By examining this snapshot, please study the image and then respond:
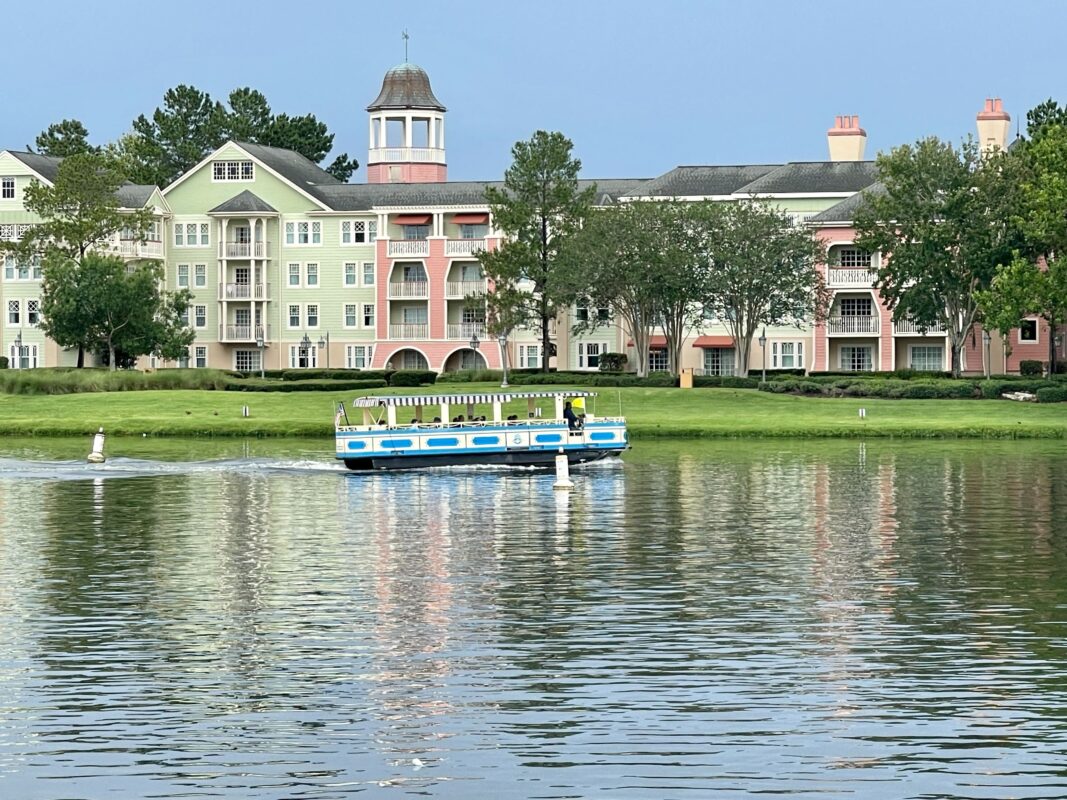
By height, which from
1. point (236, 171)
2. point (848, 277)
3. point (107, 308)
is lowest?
point (107, 308)

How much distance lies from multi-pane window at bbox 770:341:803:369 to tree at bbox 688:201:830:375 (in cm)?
1150

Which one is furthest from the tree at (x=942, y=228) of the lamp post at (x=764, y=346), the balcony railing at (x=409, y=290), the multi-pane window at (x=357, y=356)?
the multi-pane window at (x=357, y=356)

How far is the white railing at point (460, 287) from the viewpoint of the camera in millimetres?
125188

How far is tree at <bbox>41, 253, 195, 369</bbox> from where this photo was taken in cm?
10981

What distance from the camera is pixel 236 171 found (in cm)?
13025

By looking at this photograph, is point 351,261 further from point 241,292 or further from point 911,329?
point 911,329

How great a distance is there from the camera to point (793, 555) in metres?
39.7

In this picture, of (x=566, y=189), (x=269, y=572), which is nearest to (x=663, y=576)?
(x=269, y=572)

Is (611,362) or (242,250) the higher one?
(242,250)

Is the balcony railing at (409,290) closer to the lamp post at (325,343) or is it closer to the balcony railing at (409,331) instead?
the balcony railing at (409,331)

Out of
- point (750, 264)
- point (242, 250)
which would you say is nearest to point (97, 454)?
point (750, 264)

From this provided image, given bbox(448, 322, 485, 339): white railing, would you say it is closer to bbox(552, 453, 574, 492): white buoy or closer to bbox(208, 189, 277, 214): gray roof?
bbox(208, 189, 277, 214): gray roof

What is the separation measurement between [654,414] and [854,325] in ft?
103

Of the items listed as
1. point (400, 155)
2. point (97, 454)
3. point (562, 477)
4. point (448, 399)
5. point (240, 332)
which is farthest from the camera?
point (400, 155)
